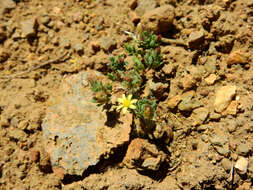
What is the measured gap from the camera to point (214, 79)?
3.43 metres

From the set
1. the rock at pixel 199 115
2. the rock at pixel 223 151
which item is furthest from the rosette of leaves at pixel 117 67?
the rock at pixel 223 151

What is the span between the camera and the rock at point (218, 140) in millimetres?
2999

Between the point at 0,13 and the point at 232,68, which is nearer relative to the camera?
the point at 232,68

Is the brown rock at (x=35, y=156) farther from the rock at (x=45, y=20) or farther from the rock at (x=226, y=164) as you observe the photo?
the rock at (x=226, y=164)

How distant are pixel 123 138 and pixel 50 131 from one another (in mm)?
1074

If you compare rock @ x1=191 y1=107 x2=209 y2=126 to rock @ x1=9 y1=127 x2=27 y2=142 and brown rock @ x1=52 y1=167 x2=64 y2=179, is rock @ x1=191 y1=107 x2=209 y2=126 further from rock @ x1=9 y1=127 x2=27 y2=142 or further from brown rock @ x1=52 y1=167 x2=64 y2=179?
rock @ x1=9 y1=127 x2=27 y2=142

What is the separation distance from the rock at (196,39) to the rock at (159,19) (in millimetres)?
422

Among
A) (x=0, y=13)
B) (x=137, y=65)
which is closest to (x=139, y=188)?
(x=137, y=65)

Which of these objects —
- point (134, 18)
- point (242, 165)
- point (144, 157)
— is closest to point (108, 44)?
point (134, 18)

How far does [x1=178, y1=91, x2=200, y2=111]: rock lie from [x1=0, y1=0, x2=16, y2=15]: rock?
3454 mm

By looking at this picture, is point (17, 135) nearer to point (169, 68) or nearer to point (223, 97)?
point (169, 68)

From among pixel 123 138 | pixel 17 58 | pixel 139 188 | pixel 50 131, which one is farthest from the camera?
pixel 17 58

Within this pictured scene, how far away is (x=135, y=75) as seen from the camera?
3.64 m

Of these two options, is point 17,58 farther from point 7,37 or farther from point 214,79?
point 214,79
